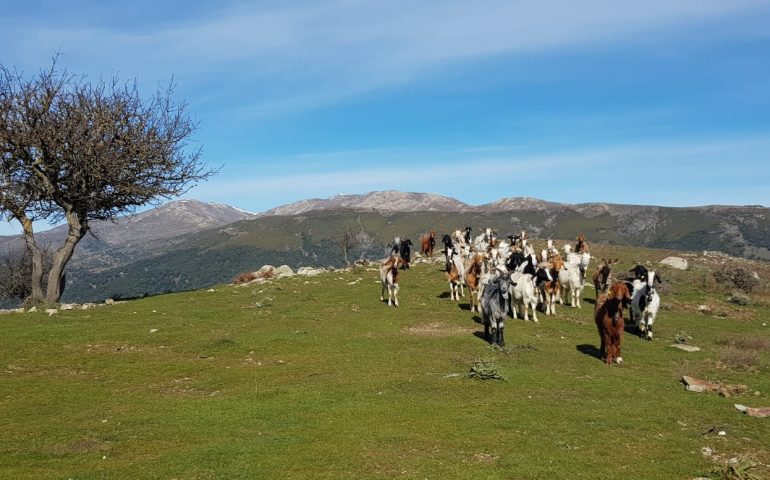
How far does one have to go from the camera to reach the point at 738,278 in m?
39.7

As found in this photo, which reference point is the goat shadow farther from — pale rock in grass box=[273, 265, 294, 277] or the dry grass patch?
pale rock in grass box=[273, 265, 294, 277]

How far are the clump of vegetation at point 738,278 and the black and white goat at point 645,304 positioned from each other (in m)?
18.2

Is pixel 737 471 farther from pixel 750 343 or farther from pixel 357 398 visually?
pixel 750 343

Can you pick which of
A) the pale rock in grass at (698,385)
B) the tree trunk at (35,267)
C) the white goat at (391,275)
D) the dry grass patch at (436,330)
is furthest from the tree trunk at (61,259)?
the pale rock in grass at (698,385)

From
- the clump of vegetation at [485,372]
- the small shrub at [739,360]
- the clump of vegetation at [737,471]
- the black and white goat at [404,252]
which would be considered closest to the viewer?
the clump of vegetation at [737,471]

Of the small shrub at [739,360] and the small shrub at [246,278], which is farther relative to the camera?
the small shrub at [246,278]

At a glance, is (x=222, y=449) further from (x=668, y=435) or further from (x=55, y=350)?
(x=55, y=350)

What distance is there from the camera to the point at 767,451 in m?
10.7

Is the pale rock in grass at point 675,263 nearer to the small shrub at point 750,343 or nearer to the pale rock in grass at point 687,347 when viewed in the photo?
the small shrub at point 750,343

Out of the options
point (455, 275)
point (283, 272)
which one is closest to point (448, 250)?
point (455, 275)

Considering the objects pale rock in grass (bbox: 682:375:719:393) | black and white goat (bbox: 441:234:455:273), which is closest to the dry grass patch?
black and white goat (bbox: 441:234:455:273)

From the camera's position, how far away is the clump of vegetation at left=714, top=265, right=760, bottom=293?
39219mm

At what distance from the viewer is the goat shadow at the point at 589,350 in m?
20.1

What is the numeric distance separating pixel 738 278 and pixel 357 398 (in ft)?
119
